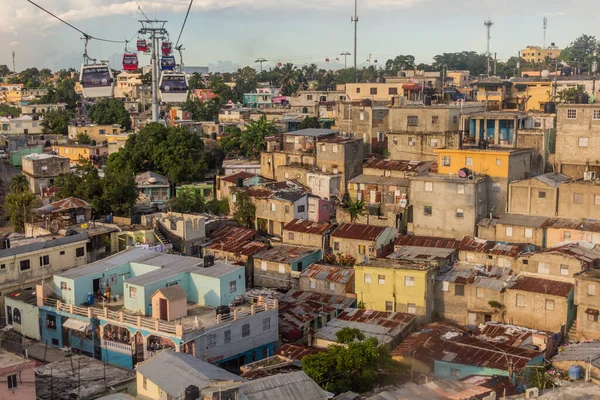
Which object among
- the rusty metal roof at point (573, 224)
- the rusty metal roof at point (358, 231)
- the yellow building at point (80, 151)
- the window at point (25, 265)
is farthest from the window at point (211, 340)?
the yellow building at point (80, 151)

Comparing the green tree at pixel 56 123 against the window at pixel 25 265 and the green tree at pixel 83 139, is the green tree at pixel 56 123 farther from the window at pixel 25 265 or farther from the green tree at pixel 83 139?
the window at pixel 25 265

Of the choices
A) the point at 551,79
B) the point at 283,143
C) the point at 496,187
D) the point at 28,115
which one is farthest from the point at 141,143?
the point at 28,115

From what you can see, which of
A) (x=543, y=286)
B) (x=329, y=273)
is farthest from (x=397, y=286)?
(x=543, y=286)

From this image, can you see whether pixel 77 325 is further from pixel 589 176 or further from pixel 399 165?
pixel 589 176

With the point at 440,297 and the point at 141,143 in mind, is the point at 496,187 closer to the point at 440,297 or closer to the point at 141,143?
the point at 440,297

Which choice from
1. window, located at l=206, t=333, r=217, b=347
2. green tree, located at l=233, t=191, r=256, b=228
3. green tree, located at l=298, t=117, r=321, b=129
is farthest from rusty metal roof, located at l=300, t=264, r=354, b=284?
green tree, located at l=298, t=117, r=321, b=129

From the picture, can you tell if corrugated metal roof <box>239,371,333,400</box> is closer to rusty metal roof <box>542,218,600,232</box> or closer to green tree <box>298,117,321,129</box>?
rusty metal roof <box>542,218,600,232</box>

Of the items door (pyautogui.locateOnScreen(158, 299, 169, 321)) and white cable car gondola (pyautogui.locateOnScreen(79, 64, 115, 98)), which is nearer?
door (pyautogui.locateOnScreen(158, 299, 169, 321))
